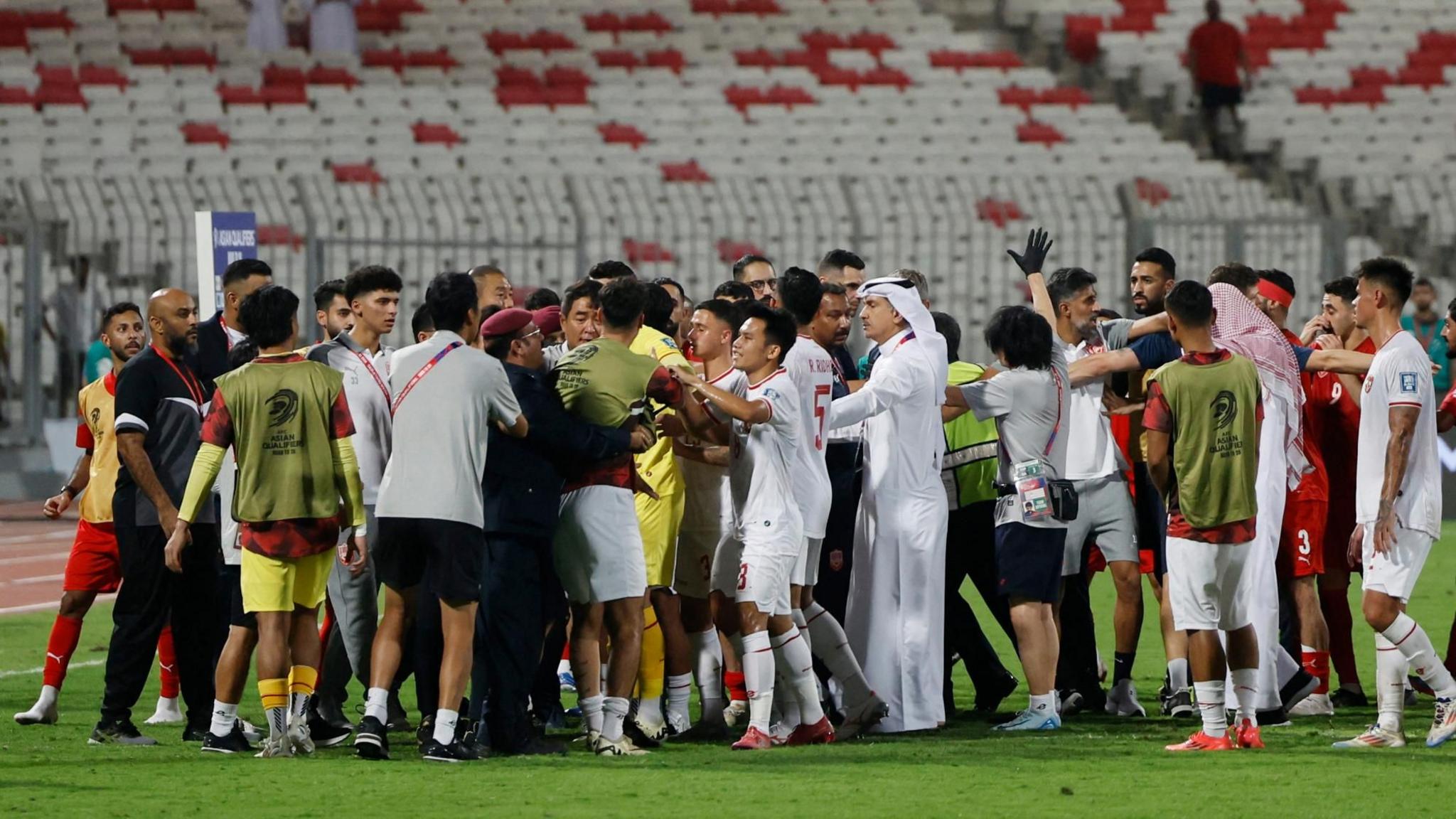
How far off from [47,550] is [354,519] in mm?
9765

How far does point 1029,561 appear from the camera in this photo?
8883 mm

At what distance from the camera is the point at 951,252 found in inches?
783

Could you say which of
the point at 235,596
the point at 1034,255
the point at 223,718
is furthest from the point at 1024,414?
the point at 223,718

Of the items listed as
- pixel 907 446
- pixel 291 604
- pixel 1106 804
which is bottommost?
pixel 1106 804

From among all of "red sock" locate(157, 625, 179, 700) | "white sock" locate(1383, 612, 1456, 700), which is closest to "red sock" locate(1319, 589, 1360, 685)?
"white sock" locate(1383, 612, 1456, 700)

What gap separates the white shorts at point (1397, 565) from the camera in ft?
26.8

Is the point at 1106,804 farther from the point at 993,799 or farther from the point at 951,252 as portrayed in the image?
the point at 951,252

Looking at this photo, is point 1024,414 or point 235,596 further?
point 1024,414

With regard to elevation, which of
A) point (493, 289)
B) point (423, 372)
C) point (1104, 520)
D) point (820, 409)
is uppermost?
point (493, 289)

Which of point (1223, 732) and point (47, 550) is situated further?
Result: point (47, 550)

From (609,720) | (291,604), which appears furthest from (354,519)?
(609,720)

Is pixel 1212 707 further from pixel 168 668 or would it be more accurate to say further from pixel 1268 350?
pixel 168 668

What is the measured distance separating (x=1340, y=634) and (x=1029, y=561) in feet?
6.81

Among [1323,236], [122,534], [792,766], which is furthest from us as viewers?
[1323,236]
